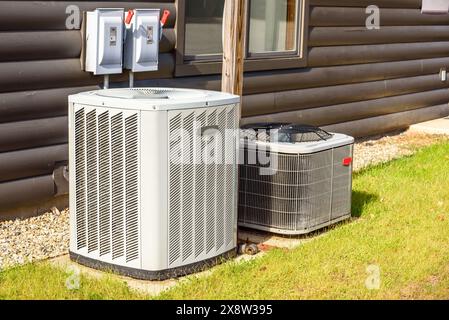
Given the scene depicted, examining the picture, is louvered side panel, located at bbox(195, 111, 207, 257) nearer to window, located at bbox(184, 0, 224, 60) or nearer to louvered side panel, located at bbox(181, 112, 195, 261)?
louvered side panel, located at bbox(181, 112, 195, 261)

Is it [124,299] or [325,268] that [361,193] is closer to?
[325,268]

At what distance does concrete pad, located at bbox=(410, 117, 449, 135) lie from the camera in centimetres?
1223

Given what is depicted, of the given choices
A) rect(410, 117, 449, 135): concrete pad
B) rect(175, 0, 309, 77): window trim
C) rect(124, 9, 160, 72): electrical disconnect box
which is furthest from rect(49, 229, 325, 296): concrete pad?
rect(410, 117, 449, 135): concrete pad

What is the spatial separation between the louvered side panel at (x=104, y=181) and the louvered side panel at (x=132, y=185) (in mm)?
144

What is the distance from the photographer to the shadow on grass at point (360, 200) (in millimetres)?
7617

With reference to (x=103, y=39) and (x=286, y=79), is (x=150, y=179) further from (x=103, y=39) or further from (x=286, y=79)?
(x=286, y=79)

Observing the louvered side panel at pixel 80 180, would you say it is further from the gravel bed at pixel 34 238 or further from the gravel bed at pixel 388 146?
the gravel bed at pixel 388 146

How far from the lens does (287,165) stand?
6.74 meters

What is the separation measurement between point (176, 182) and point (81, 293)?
886 mm

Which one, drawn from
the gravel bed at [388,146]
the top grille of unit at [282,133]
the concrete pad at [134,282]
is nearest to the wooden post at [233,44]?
the top grille of unit at [282,133]

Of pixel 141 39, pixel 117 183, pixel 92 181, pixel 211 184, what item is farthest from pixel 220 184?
pixel 141 39

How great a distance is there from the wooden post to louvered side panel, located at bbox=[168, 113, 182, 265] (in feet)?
4.47

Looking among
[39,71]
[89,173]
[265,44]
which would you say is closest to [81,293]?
[89,173]

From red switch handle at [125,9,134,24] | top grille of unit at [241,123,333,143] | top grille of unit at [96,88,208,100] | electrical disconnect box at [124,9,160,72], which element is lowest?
top grille of unit at [241,123,333,143]
